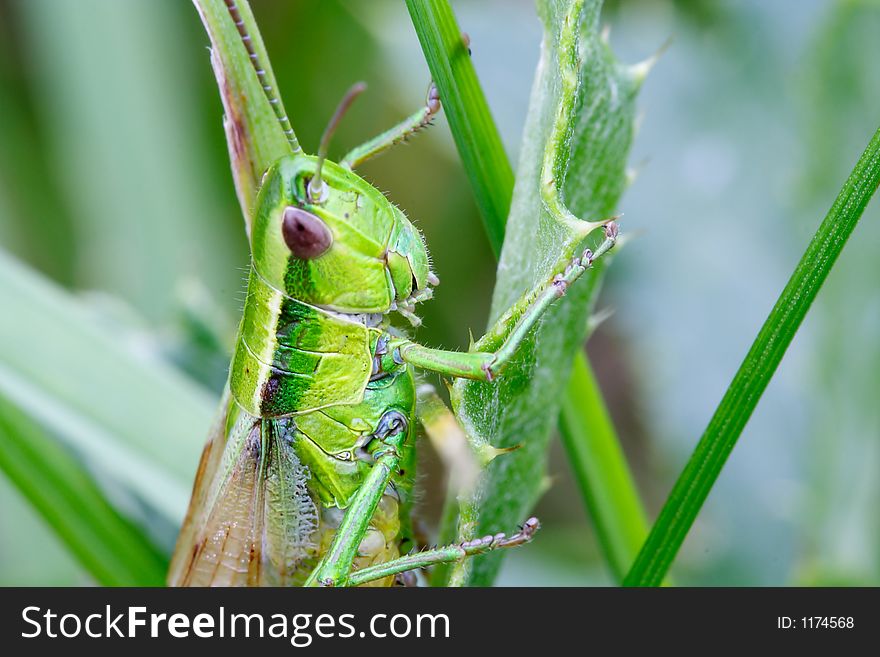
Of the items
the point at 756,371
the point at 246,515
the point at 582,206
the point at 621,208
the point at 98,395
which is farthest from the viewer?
the point at 621,208

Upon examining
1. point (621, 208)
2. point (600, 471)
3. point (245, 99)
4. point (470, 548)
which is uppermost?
point (621, 208)

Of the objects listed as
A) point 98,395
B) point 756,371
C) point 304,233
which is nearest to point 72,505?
point 98,395

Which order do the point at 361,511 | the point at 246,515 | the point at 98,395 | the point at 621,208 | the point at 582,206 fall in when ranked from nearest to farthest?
the point at 582,206 → the point at 361,511 → the point at 246,515 → the point at 98,395 → the point at 621,208

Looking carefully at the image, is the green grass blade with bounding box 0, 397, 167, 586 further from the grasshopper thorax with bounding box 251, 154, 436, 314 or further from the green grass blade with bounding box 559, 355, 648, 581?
the green grass blade with bounding box 559, 355, 648, 581

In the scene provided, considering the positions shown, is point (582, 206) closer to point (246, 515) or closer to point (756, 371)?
point (756, 371)

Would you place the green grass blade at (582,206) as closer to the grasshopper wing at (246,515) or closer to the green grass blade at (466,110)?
the green grass blade at (466,110)

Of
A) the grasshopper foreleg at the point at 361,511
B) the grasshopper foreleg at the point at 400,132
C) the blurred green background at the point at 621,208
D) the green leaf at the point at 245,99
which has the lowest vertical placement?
the grasshopper foreleg at the point at 361,511

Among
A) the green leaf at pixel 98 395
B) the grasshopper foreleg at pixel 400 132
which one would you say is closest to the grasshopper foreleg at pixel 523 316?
the grasshopper foreleg at pixel 400 132
